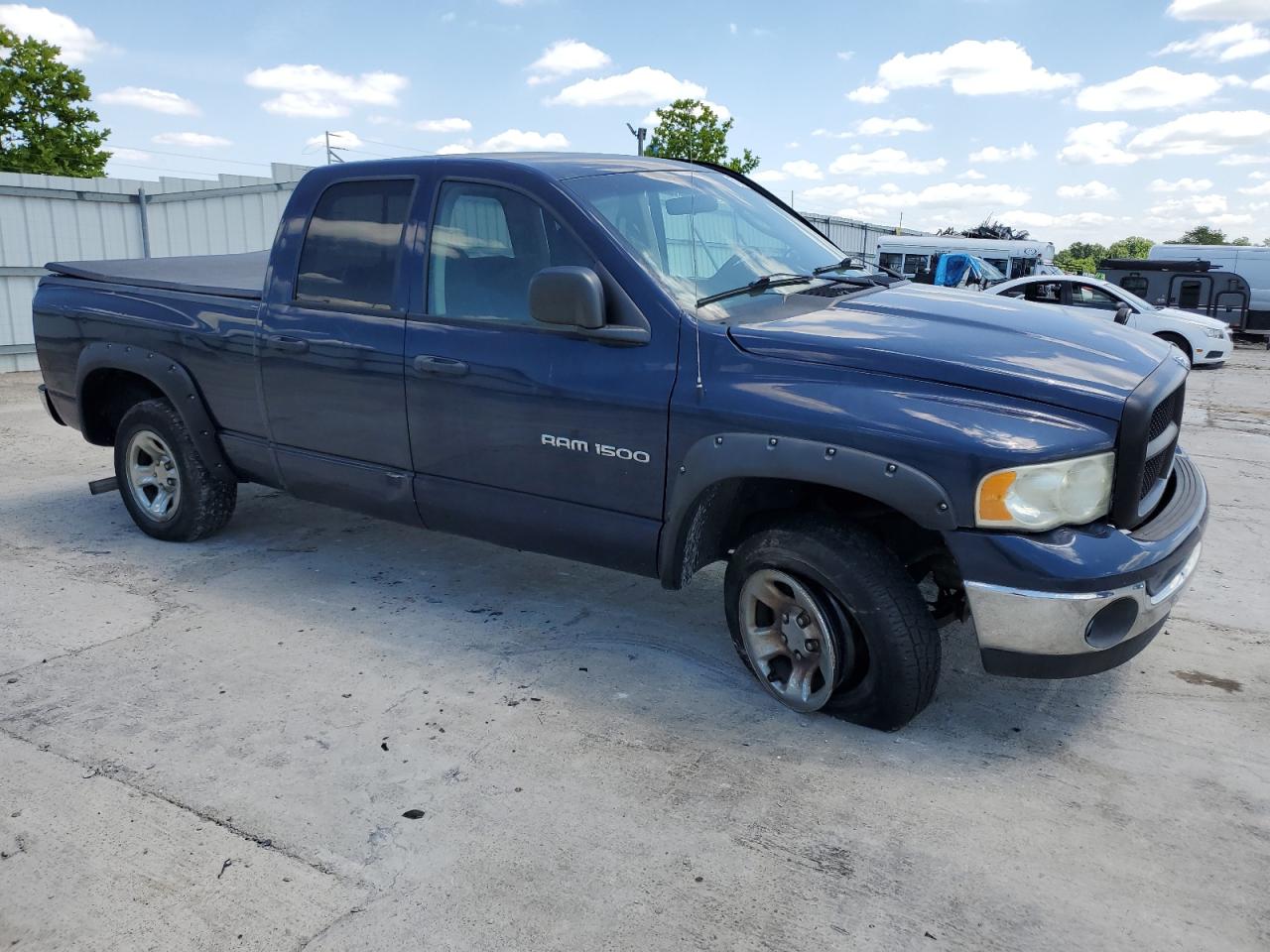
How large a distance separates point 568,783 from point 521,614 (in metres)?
1.40

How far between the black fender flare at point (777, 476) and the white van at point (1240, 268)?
20933 millimetres

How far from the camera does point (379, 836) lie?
277 cm

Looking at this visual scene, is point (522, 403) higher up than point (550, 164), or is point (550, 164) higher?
point (550, 164)

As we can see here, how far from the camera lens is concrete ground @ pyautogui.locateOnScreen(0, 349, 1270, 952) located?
2457 mm

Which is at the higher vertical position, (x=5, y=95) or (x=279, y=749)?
(x=5, y=95)

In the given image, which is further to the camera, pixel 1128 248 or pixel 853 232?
pixel 1128 248

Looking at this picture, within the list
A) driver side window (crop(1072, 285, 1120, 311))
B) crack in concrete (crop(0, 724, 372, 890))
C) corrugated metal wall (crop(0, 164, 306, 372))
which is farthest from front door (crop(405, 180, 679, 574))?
driver side window (crop(1072, 285, 1120, 311))

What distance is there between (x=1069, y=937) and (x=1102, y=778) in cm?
83

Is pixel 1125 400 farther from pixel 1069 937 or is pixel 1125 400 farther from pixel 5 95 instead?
pixel 5 95

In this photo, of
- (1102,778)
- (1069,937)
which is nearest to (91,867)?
(1069,937)

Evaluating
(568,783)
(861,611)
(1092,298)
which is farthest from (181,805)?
(1092,298)

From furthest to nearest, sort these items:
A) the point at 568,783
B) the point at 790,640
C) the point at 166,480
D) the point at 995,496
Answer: the point at 166,480
the point at 790,640
the point at 568,783
the point at 995,496

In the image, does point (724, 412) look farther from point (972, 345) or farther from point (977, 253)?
point (977, 253)

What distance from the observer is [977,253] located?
26.9m
